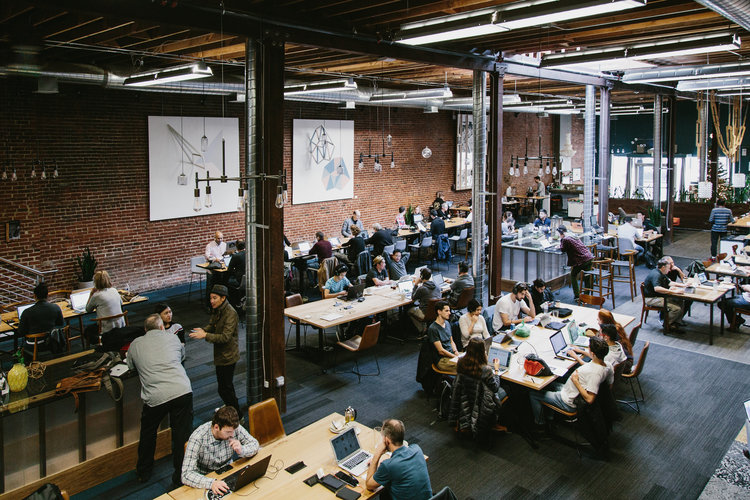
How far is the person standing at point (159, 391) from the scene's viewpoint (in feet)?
17.8

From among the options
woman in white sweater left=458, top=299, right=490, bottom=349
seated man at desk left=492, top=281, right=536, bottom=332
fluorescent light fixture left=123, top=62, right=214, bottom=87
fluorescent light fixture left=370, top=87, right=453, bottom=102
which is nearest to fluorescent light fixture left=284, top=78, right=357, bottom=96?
fluorescent light fixture left=370, top=87, right=453, bottom=102

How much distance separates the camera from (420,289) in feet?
30.0

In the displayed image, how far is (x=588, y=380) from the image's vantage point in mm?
5891

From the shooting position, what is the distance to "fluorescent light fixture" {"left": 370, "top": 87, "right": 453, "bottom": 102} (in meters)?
12.0

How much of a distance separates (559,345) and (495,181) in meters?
4.09

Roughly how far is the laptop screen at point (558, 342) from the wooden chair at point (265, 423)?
3.39 meters

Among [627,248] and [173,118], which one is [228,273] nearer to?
[173,118]

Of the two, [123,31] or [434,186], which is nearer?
[123,31]

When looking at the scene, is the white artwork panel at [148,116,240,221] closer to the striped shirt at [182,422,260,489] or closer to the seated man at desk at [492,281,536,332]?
the seated man at desk at [492,281,536,332]

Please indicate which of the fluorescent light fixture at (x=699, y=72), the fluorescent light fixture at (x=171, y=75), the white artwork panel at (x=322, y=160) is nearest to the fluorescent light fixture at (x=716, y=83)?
the fluorescent light fixture at (x=699, y=72)

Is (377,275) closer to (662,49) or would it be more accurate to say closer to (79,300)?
(79,300)

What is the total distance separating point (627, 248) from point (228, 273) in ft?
28.1

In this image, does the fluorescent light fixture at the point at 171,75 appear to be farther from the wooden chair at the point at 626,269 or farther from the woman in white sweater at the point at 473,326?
the wooden chair at the point at 626,269

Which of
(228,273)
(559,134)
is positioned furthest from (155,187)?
(559,134)
